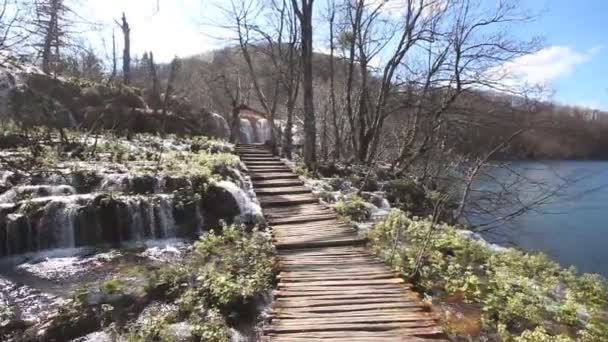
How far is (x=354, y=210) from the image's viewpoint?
29.8ft

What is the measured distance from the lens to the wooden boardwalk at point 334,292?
14.0 feet

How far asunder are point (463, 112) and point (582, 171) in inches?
492

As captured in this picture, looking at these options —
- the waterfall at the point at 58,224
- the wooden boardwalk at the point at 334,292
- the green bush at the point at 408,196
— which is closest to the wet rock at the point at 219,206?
the wooden boardwalk at the point at 334,292

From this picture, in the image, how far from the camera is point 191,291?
5309mm

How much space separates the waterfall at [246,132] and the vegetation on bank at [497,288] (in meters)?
20.4

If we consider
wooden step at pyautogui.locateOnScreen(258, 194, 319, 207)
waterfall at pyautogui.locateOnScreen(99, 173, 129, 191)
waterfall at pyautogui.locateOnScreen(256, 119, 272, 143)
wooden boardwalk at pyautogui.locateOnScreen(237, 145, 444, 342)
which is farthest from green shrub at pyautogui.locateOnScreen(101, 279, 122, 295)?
waterfall at pyautogui.locateOnScreen(256, 119, 272, 143)

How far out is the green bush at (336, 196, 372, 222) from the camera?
29.1 ft

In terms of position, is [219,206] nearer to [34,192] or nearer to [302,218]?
[302,218]

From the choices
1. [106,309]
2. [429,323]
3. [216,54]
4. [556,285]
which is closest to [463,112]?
[556,285]

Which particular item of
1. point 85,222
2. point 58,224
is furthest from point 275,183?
point 58,224

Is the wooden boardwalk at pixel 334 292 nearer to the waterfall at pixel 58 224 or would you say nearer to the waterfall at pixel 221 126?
the waterfall at pixel 58 224

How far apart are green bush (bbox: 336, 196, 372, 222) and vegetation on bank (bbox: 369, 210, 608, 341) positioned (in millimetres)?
992

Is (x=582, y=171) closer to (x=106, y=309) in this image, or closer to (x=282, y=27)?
(x=282, y=27)

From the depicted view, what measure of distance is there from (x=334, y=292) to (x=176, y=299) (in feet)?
6.73
